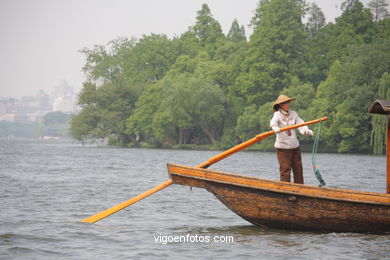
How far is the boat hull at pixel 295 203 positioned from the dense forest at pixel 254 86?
3269 cm

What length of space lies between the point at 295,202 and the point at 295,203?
0.06 feet

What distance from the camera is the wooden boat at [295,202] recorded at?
34.2ft

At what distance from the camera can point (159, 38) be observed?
7806 cm

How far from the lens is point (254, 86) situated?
194 ft

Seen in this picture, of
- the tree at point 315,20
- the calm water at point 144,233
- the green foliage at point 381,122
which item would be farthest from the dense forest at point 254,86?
the calm water at point 144,233

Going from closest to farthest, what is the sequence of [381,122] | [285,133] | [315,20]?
1. [285,133]
2. [381,122]
3. [315,20]

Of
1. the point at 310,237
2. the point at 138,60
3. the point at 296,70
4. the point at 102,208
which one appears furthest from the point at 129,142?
the point at 310,237

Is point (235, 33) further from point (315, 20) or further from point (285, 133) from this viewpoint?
point (285, 133)

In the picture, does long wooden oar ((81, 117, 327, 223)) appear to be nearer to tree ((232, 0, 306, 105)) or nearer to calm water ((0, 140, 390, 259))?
calm water ((0, 140, 390, 259))

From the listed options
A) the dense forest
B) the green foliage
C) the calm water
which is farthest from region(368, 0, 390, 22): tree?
the calm water

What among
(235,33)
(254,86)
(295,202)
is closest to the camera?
(295,202)

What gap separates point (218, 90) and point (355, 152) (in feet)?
51.4

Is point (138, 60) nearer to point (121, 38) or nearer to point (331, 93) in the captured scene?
point (121, 38)

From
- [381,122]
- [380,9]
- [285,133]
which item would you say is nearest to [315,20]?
[380,9]
